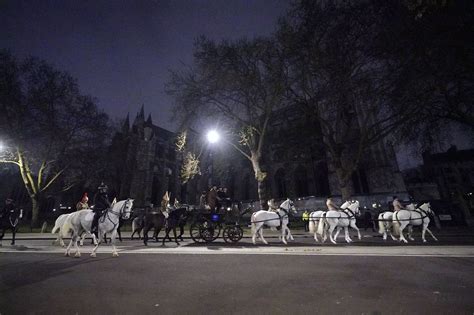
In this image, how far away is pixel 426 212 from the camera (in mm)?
10094

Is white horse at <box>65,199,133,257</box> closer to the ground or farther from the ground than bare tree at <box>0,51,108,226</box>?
closer to the ground

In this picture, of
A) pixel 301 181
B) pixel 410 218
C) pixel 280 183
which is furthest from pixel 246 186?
pixel 410 218

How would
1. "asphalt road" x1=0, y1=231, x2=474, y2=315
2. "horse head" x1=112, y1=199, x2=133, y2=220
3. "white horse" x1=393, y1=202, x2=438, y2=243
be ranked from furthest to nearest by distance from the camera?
"white horse" x1=393, y1=202, x2=438, y2=243
"horse head" x1=112, y1=199, x2=133, y2=220
"asphalt road" x1=0, y1=231, x2=474, y2=315

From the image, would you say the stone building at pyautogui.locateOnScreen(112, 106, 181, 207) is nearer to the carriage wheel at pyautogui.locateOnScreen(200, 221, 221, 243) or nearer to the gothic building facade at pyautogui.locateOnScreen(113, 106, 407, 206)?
the gothic building facade at pyautogui.locateOnScreen(113, 106, 407, 206)

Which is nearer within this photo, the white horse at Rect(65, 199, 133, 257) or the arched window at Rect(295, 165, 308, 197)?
the white horse at Rect(65, 199, 133, 257)

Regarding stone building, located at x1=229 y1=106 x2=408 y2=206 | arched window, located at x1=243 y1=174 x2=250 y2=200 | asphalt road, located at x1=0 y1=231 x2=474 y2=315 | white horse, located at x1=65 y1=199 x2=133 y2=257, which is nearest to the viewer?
asphalt road, located at x1=0 y1=231 x2=474 y2=315

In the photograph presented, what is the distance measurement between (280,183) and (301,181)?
11.9 ft

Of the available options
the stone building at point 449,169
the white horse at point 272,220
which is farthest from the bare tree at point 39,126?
the stone building at point 449,169

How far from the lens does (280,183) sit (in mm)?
37500

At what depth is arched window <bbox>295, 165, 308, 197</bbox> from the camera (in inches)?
1372

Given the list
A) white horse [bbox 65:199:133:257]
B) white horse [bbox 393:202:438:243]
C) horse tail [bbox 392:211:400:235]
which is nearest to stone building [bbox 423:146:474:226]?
white horse [bbox 393:202:438:243]

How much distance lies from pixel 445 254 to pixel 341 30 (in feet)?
47.1

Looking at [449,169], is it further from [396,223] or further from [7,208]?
[7,208]

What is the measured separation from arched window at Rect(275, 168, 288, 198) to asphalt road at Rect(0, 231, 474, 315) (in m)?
30.0
